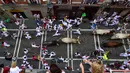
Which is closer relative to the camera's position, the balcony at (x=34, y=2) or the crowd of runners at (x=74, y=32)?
the crowd of runners at (x=74, y=32)

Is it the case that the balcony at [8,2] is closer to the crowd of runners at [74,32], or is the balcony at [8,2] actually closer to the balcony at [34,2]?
the crowd of runners at [74,32]

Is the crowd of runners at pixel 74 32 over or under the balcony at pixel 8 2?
under

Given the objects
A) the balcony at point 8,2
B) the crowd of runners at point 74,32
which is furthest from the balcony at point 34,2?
the balcony at point 8,2

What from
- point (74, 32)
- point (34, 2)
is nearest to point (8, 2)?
point (34, 2)

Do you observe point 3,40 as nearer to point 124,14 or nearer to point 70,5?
point 70,5

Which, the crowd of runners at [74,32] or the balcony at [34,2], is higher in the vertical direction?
the balcony at [34,2]

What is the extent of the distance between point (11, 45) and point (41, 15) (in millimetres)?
8969

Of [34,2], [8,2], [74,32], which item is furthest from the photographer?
[34,2]

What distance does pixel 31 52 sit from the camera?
2936cm

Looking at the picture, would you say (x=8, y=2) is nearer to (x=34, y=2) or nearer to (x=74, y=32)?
(x=34, y=2)

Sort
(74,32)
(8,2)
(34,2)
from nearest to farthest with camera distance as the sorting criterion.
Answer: (74,32) < (8,2) < (34,2)

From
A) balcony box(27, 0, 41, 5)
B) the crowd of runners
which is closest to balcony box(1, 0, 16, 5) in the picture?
the crowd of runners

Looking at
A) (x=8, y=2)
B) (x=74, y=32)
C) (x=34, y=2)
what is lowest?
(x=74, y=32)

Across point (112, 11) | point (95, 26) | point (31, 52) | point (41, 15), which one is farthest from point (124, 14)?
point (31, 52)
